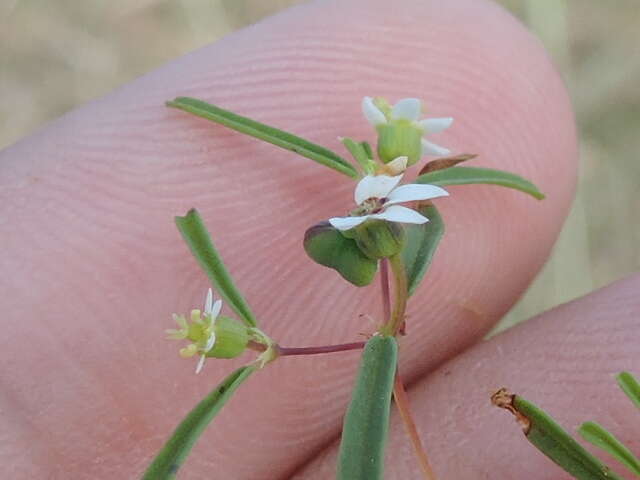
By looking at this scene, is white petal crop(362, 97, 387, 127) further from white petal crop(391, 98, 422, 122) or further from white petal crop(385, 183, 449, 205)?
white petal crop(385, 183, 449, 205)

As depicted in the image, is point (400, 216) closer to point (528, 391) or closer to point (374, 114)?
point (374, 114)

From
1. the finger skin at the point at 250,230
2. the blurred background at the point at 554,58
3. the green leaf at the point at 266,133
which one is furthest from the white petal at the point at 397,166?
the blurred background at the point at 554,58

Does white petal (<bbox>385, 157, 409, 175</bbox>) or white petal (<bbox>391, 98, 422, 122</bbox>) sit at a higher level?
white petal (<bbox>391, 98, 422, 122</bbox>)

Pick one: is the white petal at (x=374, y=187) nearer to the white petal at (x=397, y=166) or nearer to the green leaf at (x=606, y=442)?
the white petal at (x=397, y=166)

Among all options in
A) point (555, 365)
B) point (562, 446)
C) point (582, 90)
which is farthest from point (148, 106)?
point (582, 90)

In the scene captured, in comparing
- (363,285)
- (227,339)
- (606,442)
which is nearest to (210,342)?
(227,339)

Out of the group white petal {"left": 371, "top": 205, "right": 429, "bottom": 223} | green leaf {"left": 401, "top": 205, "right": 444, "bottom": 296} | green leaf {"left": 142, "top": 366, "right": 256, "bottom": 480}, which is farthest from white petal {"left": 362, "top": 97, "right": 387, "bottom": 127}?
green leaf {"left": 142, "top": 366, "right": 256, "bottom": 480}

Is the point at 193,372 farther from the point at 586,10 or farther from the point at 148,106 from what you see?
the point at 586,10
